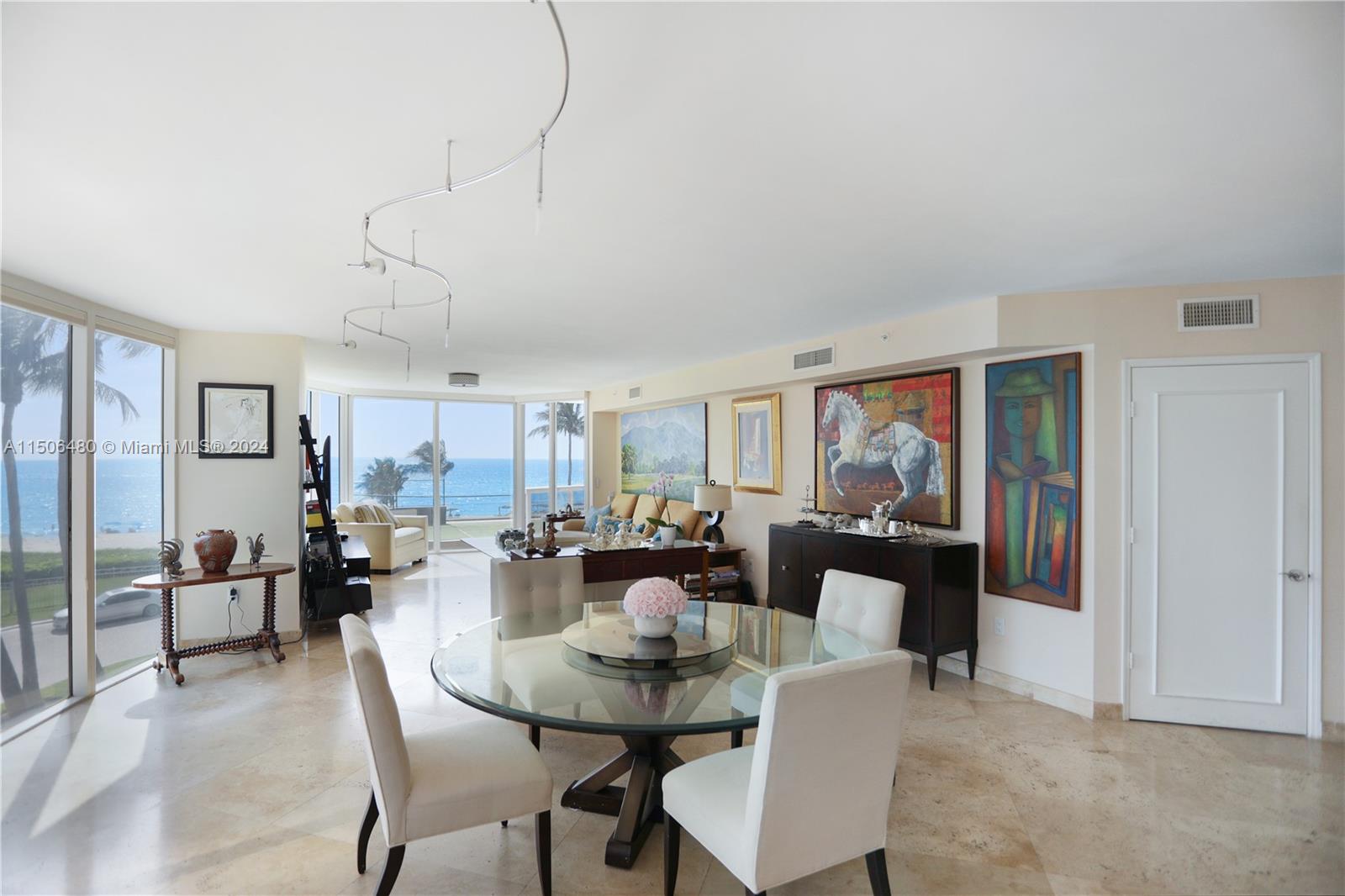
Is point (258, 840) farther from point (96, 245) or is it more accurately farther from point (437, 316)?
point (437, 316)

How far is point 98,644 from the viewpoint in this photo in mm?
4137

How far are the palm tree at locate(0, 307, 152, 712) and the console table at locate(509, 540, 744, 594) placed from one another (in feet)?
8.51

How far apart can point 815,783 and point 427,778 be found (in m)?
1.20

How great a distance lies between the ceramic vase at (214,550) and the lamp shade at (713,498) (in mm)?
3714

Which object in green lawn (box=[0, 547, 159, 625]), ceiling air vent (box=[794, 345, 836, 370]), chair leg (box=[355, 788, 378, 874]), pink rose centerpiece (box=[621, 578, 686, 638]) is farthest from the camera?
ceiling air vent (box=[794, 345, 836, 370])

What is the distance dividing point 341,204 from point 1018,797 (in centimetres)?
368

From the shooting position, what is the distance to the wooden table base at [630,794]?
2.36 metres

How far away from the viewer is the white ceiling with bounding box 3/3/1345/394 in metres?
1.46

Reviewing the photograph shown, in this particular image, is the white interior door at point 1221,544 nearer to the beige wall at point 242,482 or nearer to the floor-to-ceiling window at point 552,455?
the beige wall at point 242,482

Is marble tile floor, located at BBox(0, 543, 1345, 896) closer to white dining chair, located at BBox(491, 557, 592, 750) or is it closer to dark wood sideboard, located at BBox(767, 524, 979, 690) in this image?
dark wood sideboard, located at BBox(767, 524, 979, 690)

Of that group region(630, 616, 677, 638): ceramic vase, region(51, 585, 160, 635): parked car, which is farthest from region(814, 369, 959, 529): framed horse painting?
region(51, 585, 160, 635): parked car

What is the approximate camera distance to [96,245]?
9.61 ft

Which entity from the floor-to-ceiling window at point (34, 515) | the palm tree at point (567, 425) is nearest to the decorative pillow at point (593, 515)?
the palm tree at point (567, 425)

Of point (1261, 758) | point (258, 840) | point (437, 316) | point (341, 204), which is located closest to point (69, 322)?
point (437, 316)
